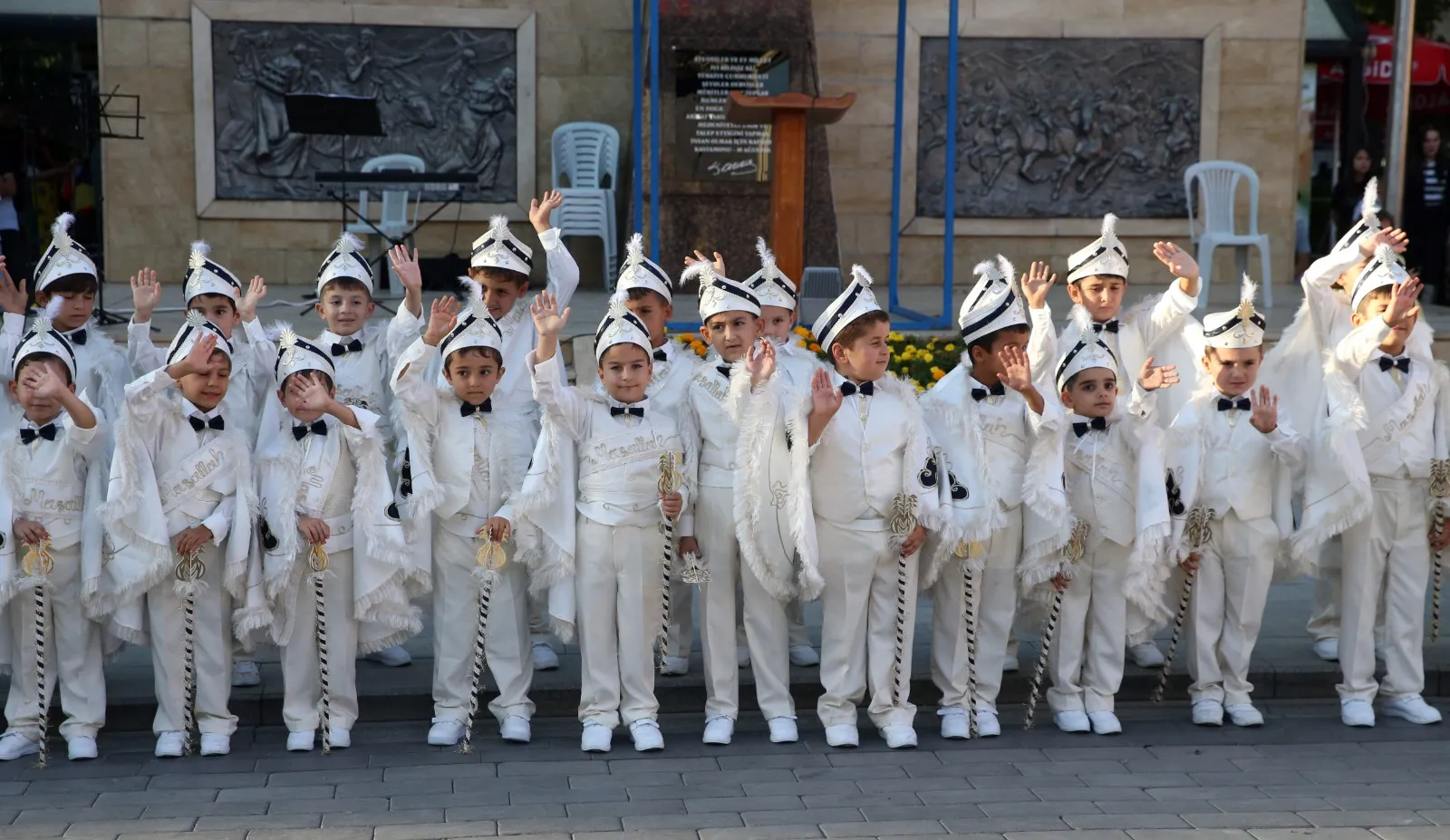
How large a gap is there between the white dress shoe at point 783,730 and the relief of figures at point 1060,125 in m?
9.12

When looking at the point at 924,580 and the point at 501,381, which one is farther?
the point at 501,381

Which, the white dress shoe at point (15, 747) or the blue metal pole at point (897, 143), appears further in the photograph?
the blue metal pole at point (897, 143)

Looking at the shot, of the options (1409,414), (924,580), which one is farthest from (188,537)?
(1409,414)

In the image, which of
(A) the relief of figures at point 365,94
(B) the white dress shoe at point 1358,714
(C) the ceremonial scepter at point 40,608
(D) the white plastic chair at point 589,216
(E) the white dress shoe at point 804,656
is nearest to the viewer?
(C) the ceremonial scepter at point 40,608

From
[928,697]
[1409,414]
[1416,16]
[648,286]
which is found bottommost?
[928,697]

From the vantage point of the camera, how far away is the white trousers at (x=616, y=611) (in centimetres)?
619

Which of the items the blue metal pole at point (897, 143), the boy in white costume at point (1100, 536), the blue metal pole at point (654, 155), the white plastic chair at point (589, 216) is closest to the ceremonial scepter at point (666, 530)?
the boy in white costume at point (1100, 536)

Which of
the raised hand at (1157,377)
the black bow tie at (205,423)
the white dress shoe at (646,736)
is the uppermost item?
the raised hand at (1157,377)

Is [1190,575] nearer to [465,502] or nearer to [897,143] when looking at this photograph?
[465,502]

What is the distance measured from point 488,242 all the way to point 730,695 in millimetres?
2291

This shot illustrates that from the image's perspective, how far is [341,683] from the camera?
6.25m

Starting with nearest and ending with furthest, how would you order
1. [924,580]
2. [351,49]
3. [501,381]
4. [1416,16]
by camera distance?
[924,580] < [501,381] < [351,49] < [1416,16]

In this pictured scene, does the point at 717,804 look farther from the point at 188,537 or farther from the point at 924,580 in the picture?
the point at 188,537

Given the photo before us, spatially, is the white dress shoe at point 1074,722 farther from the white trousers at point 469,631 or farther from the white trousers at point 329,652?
the white trousers at point 329,652
